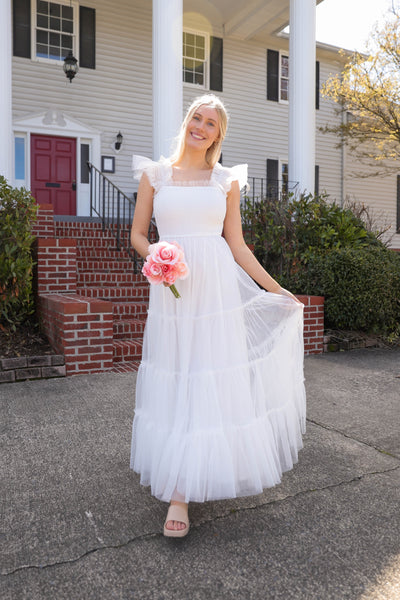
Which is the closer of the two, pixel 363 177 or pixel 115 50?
pixel 115 50

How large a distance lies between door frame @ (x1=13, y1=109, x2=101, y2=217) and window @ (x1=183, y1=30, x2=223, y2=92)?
307 cm

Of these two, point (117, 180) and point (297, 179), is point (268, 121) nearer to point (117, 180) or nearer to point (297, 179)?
point (297, 179)

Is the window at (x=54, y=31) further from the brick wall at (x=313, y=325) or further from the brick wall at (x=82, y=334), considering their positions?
the brick wall at (x=313, y=325)

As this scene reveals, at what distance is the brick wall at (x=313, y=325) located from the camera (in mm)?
5473

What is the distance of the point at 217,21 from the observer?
38.8ft

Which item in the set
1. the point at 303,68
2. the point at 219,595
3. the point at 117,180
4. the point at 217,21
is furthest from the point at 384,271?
the point at 217,21

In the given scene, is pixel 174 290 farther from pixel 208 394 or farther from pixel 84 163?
pixel 84 163

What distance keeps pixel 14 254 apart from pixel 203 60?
30.4 feet

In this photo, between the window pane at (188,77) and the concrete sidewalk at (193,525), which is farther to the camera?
the window pane at (188,77)

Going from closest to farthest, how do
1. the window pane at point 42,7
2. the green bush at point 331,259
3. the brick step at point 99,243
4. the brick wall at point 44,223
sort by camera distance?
the green bush at point 331,259 → the brick wall at point 44,223 → the brick step at point 99,243 → the window pane at point 42,7

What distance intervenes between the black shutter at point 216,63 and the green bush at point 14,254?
8.56 m

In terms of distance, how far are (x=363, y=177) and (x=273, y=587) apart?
14.0m

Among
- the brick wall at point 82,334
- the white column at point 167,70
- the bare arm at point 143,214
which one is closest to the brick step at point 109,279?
the brick wall at point 82,334

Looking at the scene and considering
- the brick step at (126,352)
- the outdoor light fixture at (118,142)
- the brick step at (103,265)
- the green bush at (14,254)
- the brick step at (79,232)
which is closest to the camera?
the green bush at (14,254)
